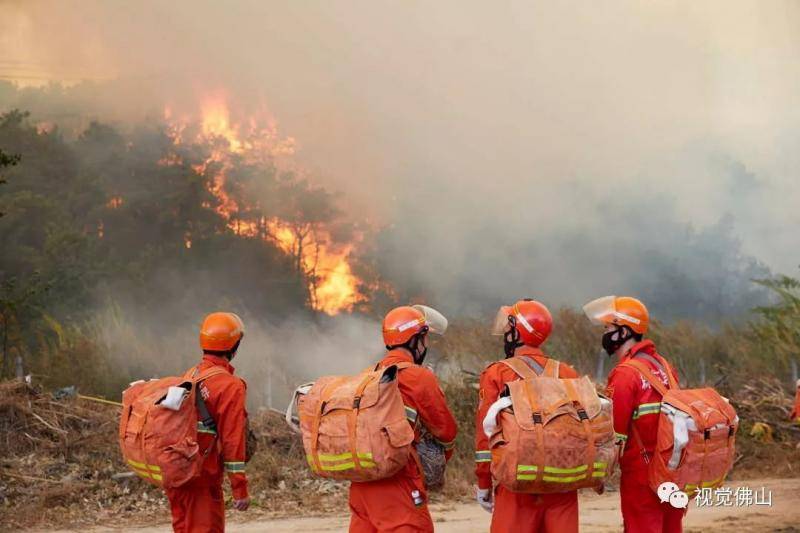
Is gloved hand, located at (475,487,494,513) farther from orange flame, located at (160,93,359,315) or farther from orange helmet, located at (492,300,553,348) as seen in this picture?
orange flame, located at (160,93,359,315)

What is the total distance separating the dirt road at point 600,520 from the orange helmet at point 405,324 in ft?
16.8

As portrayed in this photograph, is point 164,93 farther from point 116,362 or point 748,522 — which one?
point 748,522

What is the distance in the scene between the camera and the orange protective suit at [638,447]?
5801 millimetres

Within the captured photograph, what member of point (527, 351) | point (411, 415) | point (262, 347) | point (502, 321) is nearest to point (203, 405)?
point (411, 415)

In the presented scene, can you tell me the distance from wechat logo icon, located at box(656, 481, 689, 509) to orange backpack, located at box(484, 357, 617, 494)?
51 centimetres

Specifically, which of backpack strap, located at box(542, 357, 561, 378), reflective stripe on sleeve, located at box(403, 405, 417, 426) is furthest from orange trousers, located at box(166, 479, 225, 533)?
backpack strap, located at box(542, 357, 561, 378)

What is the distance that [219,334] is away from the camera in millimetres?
6438

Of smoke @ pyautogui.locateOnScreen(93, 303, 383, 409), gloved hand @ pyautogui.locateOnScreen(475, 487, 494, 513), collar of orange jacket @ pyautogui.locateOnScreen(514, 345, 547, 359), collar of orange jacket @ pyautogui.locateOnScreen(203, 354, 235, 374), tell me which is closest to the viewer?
gloved hand @ pyautogui.locateOnScreen(475, 487, 494, 513)

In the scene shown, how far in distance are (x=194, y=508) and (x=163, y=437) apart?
648 mm

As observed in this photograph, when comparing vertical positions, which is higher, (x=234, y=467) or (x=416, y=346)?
(x=416, y=346)

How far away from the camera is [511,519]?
542cm

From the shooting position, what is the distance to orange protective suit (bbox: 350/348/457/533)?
18.2ft

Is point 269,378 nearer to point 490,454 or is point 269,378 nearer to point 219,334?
point 219,334

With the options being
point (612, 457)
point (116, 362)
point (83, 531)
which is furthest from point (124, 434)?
point (116, 362)
